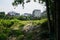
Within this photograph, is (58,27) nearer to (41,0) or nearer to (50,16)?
(41,0)

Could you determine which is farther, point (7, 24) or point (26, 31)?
point (7, 24)

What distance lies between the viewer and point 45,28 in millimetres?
23031

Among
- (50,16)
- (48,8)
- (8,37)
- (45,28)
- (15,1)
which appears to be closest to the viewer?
(15,1)

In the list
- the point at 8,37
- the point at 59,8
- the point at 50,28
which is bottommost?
the point at 8,37

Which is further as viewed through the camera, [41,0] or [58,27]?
[41,0]

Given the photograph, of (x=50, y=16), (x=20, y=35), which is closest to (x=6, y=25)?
(x=20, y=35)

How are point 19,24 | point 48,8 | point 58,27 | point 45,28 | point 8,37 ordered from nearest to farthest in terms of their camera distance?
1. point 58,27
2. point 48,8
3. point 45,28
4. point 8,37
5. point 19,24

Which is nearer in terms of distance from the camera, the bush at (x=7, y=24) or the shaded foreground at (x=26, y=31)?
the shaded foreground at (x=26, y=31)

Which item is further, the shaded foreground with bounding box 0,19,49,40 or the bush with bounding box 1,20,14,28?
the bush with bounding box 1,20,14,28

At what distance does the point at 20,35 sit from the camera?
24359mm

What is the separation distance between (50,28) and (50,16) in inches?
47.2

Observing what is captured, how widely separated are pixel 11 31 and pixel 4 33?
841mm

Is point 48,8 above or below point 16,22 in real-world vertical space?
above

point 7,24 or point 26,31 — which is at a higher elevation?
point 26,31
